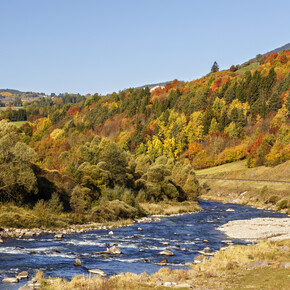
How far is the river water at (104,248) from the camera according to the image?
87.3 feet

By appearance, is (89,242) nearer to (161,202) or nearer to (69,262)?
(69,262)

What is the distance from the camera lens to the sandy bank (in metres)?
43.4

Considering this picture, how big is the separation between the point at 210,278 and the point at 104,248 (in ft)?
47.2

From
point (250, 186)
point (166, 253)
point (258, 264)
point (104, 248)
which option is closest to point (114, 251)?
point (104, 248)

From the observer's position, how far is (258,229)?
49.2 m

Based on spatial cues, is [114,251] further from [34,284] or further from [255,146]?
[255,146]

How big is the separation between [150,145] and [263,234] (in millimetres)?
131577

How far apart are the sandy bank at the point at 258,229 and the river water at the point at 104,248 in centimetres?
215

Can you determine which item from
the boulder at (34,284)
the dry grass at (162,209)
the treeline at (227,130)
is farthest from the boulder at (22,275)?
the treeline at (227,130)

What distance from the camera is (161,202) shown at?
8081 centimetres

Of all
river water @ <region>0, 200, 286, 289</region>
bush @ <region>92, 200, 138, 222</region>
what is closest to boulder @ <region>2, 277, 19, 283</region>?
river water @ <region>0, 200, 286, 289</region>

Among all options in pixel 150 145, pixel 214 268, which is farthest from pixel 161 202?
pixel 150 145

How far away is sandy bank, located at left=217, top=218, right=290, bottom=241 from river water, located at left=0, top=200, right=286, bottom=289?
2.15 metres

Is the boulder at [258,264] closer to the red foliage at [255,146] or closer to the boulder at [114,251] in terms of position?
the boulder at [114,251]
